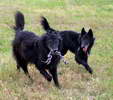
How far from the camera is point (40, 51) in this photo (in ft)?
24.9

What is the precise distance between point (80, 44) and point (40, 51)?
240 centimetres

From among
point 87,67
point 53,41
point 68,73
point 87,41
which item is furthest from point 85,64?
point 53,41

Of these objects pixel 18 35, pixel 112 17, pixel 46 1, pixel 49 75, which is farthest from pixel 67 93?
pixel 46 1

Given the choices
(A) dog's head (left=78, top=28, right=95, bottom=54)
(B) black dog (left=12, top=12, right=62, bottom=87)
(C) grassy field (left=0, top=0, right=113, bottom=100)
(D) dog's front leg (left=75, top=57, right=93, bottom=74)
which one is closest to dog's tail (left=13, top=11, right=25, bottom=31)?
(B) black dog (left=12, top=12, right=62, bottom=87)

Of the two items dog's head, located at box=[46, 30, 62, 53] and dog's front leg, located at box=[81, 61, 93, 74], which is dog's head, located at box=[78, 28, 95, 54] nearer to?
dog's front leg, located at box=[81, 61, 93, 74]

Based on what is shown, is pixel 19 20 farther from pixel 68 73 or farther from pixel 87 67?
pixel 87 67

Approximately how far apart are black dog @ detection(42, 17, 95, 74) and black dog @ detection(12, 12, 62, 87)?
5.66ft

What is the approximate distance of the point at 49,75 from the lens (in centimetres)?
761

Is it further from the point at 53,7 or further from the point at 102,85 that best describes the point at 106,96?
the point at 53,7

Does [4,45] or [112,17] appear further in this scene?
[112,17]

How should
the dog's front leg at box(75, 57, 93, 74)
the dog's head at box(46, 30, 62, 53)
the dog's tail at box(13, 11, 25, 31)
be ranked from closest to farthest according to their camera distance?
the dog's head at box(46, 30, 62, 53) → the dog's tail at box(13, 11, 25, 31) → the dog's front leg at box(75, 57, 93, 74)

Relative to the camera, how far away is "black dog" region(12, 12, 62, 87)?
23.9 ft

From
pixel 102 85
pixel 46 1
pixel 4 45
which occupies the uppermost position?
pixel 102 85

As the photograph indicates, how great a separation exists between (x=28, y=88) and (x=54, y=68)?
0.82 metres
